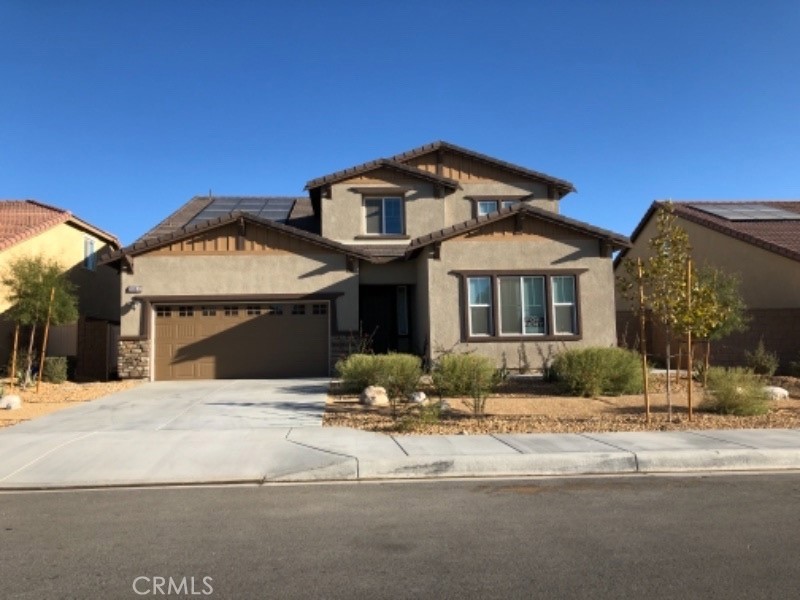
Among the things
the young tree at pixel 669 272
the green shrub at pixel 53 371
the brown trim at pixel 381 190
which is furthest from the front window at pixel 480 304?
the green shrub at pixel 53 371

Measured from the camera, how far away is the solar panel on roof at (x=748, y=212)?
24109 mm

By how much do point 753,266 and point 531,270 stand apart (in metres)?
9.05

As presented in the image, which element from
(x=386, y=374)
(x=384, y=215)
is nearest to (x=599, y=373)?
(x=386, y=374)

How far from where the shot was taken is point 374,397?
13.2 meters

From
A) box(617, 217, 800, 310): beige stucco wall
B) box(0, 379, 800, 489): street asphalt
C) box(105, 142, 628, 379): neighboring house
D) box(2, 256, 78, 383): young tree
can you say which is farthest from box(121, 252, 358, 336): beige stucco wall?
box(617, 217, 800, 310): beige stucco wall

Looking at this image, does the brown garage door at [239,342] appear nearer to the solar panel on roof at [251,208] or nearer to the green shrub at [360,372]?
the green shrub at [360,372]

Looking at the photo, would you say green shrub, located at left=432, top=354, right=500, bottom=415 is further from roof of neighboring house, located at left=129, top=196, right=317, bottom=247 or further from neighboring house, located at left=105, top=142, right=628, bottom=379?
roof of neighboring house, located at left=129, top=196, right=317, bottom=247

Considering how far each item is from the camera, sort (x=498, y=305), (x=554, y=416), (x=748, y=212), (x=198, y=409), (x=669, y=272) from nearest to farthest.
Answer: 1. (x=669, y=272)
2. (x=554, y=416)
3. (x=198, y=409)
4. (x=498, y=305)
5. (x=748, y=212)

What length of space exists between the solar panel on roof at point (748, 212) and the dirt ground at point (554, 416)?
38.0 feet

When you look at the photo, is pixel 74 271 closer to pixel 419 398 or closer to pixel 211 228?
pixel 211 228

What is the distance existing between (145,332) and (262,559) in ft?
46.4

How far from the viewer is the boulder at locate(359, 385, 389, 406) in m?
→ 13.1

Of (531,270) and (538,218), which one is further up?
(538,218)

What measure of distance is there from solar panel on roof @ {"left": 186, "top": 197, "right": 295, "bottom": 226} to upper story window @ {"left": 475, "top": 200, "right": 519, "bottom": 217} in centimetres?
673
